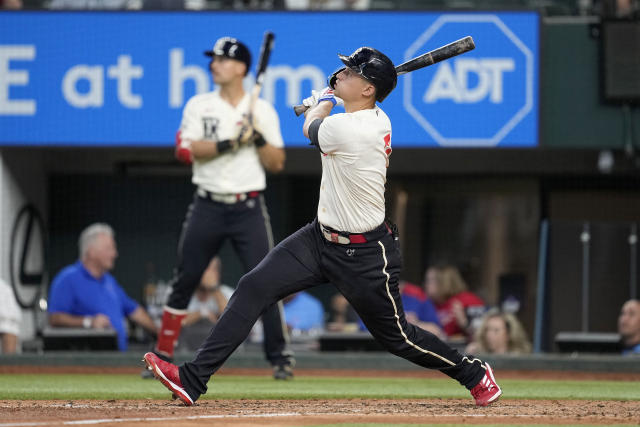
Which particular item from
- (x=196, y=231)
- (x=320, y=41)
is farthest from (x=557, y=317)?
(x=196, y=231)

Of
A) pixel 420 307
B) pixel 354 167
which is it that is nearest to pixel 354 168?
pixel 354 167

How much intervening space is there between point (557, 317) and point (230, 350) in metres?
6.70

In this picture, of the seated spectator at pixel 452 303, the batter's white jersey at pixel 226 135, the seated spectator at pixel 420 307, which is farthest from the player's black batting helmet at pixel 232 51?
the seated spectator at pixel 452 303

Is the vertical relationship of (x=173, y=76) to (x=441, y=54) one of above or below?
above

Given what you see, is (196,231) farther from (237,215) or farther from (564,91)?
(564,91)

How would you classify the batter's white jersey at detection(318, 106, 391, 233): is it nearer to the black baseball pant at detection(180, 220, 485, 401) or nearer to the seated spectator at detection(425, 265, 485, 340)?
the black baseball pant at detection(180, 220, 485, 401)

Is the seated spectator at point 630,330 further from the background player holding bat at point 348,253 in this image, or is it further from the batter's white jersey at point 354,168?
the batter's white jersey at point 354,168

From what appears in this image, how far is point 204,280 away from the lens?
33.1 feet

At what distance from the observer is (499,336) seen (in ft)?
32.7

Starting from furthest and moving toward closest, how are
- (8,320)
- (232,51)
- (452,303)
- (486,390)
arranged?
1. (452,303)
2. (8,320)
3. (232,51)
4. (486,390)

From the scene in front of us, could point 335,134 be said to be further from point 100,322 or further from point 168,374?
point 100,322

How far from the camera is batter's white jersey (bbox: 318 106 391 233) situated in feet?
17.9

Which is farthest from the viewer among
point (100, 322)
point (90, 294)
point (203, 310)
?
point (203, 310)

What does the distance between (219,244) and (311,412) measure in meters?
2.28
